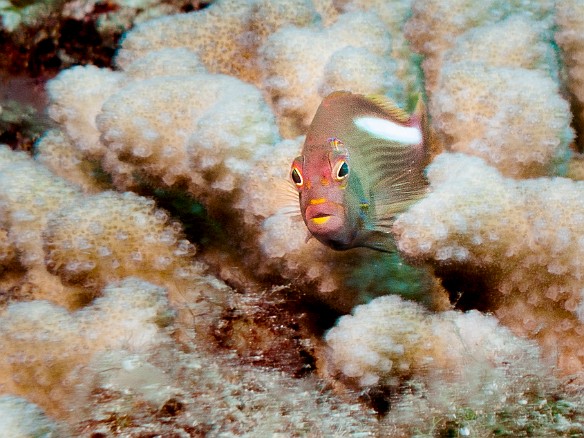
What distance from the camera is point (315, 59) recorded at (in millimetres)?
2471

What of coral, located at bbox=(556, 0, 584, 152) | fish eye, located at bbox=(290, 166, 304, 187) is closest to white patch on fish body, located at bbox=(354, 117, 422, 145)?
fish eye, located at bbox=(290, 166, 304, 187)

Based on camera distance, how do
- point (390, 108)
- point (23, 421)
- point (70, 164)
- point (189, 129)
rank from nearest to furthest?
point (23, 421)
point (390, 108)
point (189, 129)
point (70, 164)

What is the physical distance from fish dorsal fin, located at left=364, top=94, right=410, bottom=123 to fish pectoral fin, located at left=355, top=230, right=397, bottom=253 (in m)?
0.47

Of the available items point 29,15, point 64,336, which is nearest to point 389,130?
point 64,336

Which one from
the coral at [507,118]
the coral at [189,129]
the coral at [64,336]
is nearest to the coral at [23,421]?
the coral at [64,336]

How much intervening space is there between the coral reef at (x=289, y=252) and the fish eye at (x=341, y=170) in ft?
0.81

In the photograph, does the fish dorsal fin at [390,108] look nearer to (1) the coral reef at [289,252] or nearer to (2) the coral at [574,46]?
(1) the coral reef at [289,252]

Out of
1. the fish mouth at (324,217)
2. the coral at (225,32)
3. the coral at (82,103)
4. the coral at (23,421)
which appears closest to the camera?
the coral at (23,421)

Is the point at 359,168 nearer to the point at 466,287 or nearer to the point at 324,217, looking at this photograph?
the point at 324,217

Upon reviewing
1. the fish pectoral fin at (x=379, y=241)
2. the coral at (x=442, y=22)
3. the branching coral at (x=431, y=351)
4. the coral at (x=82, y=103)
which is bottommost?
the branching coral at (x=431, y=351)

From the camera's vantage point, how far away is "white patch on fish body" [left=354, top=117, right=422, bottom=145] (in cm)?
207

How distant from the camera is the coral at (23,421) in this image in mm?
1554

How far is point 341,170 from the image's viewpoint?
1.84 m

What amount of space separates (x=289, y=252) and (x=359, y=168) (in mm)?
421
